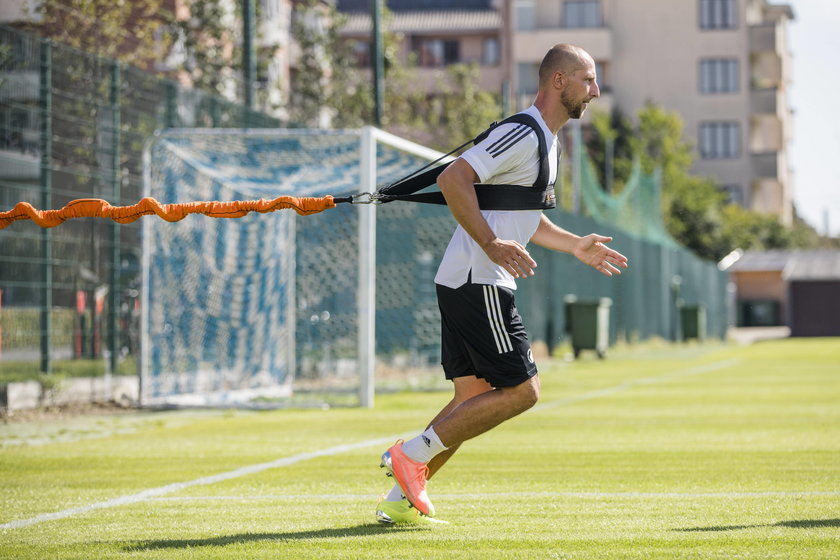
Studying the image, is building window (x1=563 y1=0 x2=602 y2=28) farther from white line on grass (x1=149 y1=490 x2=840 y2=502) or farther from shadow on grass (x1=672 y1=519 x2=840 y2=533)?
shadow on grass (x1=672 y1=519 x2=840 y2=533)

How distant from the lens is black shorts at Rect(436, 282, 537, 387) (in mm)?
6590

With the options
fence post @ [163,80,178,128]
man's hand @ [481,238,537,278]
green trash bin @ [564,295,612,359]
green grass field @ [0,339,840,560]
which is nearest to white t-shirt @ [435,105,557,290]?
man's hand @ [481,238,537,278]

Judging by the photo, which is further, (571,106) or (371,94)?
(371,94)

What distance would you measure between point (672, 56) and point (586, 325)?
53.6m

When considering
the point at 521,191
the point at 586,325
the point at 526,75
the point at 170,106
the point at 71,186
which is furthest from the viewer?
the point at 526,75

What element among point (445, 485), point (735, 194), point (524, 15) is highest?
point (524, 15)

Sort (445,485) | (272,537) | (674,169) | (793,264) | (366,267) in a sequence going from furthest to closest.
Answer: (793,264), (674,169), (366,267), (445,485), (272,537)

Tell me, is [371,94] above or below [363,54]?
below

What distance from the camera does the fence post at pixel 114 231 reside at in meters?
15.6

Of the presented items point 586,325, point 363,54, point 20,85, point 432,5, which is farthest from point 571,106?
point 432,5

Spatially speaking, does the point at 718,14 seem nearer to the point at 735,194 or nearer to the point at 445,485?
the point at 735,194

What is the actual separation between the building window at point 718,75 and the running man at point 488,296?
75.5 metres

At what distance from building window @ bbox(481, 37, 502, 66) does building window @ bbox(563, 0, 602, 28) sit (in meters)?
4.75

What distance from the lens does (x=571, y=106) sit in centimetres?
682
